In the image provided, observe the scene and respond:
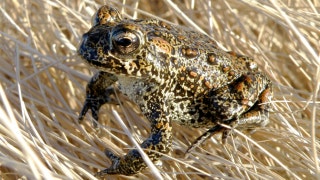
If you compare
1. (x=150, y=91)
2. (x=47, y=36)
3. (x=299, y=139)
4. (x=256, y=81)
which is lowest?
(x=299, y=139)

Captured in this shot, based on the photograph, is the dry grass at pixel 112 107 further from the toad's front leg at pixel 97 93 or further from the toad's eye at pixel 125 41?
the toad's eye at pixel 125 41

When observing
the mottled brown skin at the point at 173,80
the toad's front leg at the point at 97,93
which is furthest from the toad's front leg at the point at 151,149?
the toad's front leg at the point at 97,93

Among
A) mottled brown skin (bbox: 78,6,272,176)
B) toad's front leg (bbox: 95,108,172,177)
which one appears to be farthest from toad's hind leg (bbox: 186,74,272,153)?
toad's front leg (bbox: 95,108,172,177)

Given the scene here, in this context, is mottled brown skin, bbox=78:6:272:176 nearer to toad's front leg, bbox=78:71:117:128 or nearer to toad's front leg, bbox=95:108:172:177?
toad's front leg, bbox=95:108:172:177

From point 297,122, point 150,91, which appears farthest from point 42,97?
point 297,122

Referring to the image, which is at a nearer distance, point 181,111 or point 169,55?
point 169,55

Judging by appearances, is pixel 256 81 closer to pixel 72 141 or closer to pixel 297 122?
pixel 297 122
